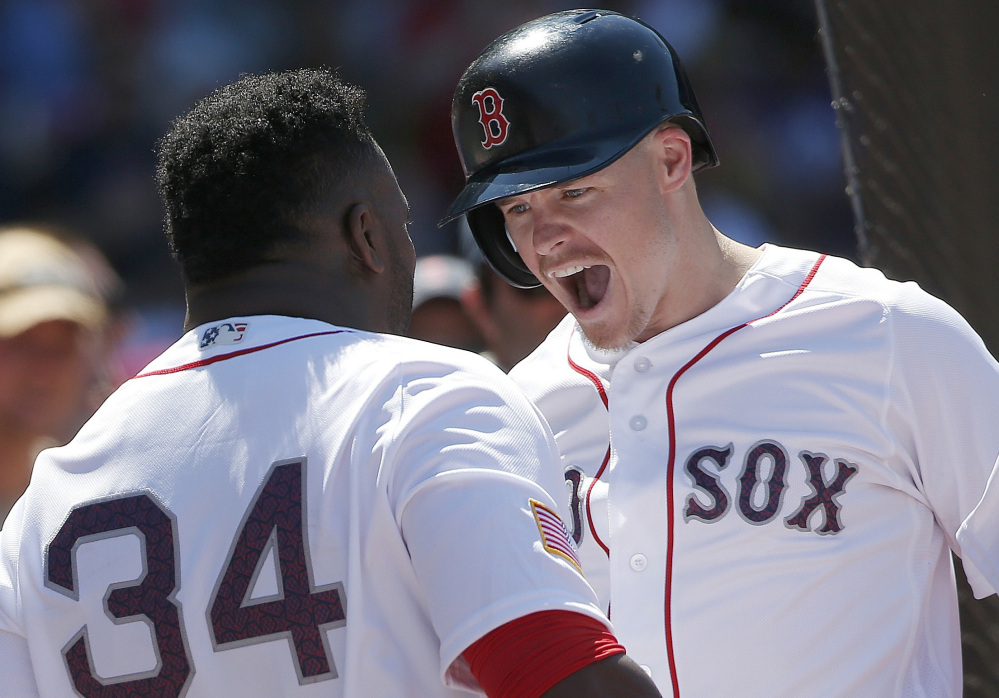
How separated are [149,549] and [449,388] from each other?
0.42m

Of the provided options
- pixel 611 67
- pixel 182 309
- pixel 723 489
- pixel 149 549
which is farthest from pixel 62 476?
pixel 182 309

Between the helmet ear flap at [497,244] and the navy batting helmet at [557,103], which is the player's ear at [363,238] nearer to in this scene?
the navy batting helmet at [557,103]

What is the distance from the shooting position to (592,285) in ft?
8.20

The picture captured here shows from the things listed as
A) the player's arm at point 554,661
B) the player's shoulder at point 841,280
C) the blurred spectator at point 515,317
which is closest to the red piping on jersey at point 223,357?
the player's arm at point 554,661

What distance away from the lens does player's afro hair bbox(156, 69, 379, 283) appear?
5.32 feet

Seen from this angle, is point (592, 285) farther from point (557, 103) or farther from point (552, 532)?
point (552, 532)

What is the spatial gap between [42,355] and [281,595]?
1788 mm

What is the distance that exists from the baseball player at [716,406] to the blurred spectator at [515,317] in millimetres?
1402

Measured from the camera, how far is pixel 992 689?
2.54 meters

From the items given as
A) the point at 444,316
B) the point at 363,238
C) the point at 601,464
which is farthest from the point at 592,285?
the point at 444,316

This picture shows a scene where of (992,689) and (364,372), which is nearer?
(364,372)

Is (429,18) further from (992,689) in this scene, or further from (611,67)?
(992,689)

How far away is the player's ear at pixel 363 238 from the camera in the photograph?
1.67m

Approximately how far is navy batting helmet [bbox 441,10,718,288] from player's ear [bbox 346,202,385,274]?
585 millimetres
